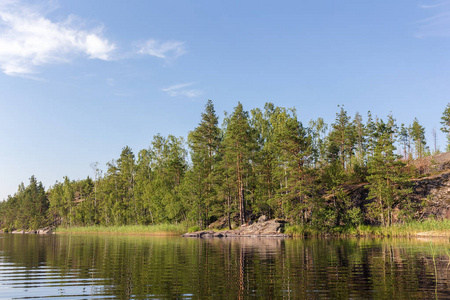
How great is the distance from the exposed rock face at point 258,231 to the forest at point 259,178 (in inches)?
123

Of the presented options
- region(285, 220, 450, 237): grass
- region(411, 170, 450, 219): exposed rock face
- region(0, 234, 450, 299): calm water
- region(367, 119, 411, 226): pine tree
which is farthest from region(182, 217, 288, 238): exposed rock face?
region(0, 234, 450, 299): calm water

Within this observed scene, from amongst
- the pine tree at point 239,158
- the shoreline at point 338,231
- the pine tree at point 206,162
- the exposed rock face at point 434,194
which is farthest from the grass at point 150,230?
the exposed rock face at point 434,194

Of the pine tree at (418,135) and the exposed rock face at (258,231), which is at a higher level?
the pine tree at (418,135)

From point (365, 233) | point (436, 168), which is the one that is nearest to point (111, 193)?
point (365, 233)

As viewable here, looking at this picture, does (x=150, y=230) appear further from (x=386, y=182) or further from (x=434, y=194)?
(x=434, y=194)

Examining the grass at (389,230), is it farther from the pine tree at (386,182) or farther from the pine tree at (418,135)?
the pine tree at (418,135)

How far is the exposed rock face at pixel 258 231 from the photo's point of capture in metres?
52.6

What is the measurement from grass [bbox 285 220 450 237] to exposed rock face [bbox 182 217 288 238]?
1.74m

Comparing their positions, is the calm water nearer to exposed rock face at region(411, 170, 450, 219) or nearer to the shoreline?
the shoreline

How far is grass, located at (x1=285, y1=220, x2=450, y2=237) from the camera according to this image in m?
39.4

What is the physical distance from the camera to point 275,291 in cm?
1130

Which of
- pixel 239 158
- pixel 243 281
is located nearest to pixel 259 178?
pixel 239 158

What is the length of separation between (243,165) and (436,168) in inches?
1507

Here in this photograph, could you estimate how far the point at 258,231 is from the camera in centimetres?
5412
